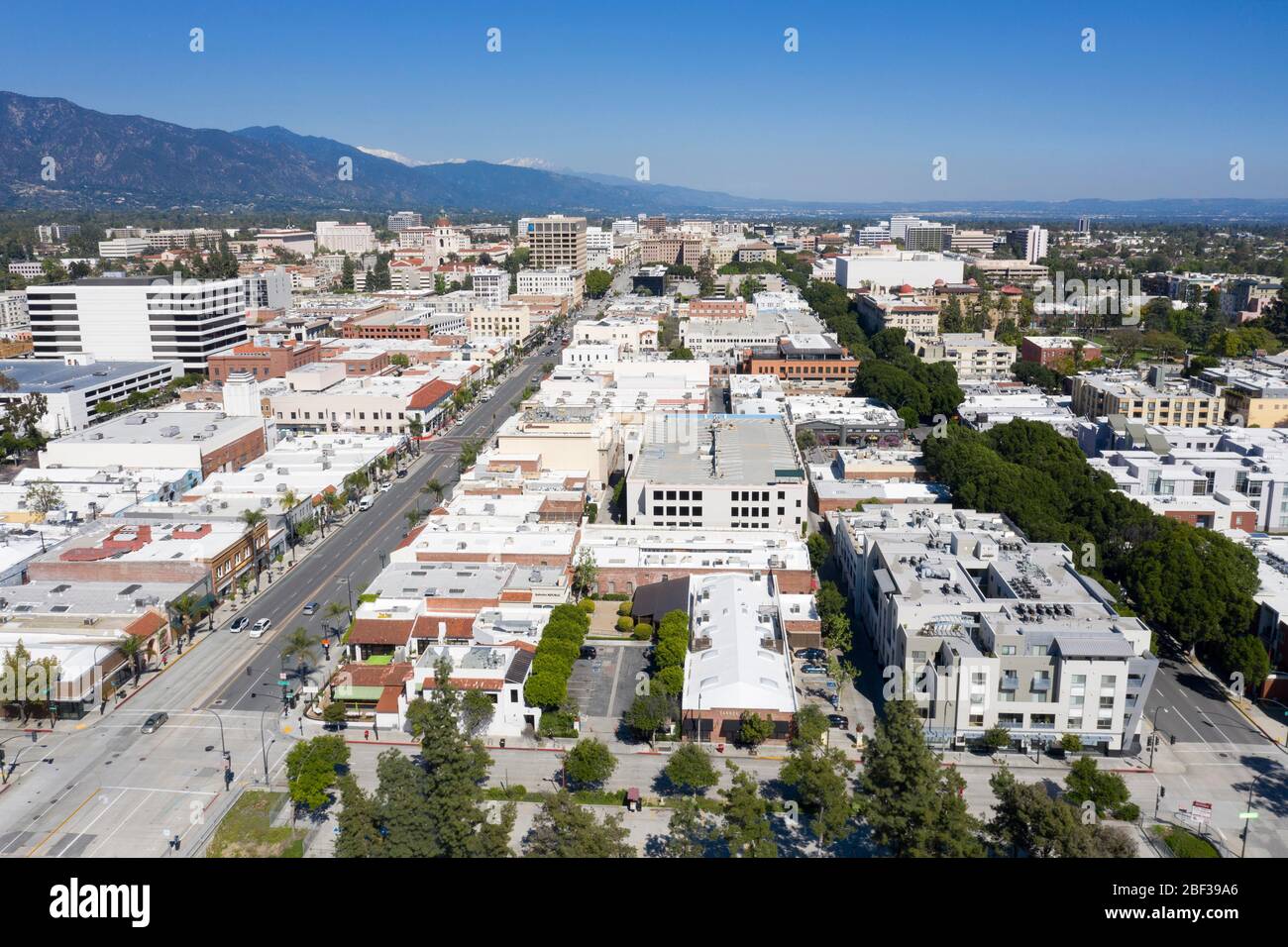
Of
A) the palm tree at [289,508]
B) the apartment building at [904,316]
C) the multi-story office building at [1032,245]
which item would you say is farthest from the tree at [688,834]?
the multi-story office building at [1032,245]

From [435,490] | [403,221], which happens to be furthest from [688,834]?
[403,221]

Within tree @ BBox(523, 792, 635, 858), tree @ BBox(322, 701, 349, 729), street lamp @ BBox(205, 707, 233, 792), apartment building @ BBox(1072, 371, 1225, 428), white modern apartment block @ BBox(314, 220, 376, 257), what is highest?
white modern apartment block @ BBox(314, 220, 376, 257)

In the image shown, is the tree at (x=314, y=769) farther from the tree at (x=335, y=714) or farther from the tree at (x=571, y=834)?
the tree at (x=571, y=834)

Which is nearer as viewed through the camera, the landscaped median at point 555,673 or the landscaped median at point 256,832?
the landscaped median at point 256,832

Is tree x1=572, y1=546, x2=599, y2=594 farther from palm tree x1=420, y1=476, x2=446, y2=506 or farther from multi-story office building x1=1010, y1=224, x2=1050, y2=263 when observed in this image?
multi-story office building x1=1010, y1=224, x2=1050, y2=263

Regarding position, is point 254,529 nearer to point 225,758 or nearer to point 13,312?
point 225,758

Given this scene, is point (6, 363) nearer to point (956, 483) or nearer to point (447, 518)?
point (447, 518)

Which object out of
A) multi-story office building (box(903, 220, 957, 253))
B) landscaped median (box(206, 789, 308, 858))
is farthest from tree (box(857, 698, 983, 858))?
multi-story office building (box(903, 220, 957, 253))
